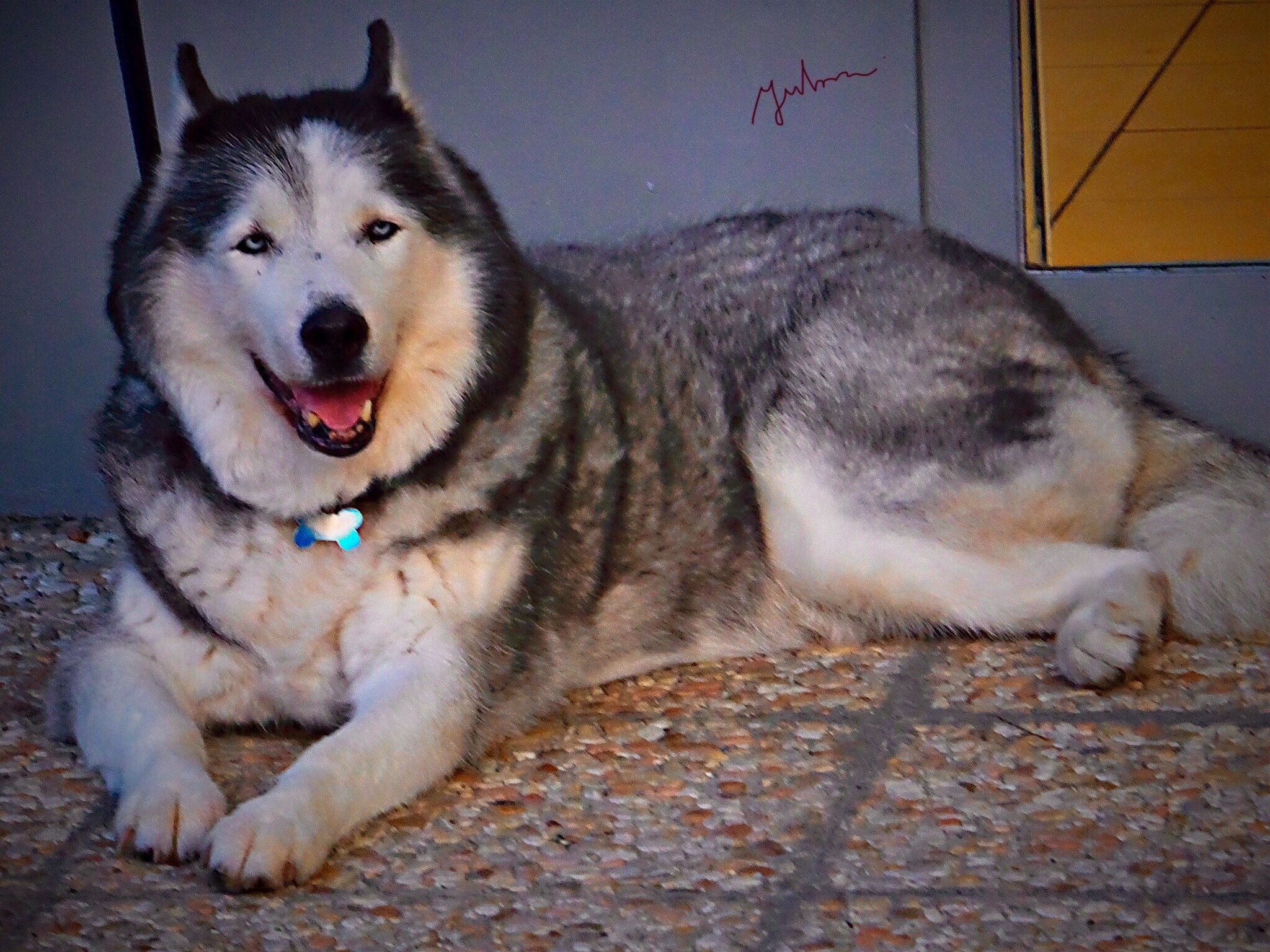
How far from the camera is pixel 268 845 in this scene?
9.09 ft

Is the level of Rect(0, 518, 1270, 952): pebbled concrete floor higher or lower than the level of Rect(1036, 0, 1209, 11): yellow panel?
lower

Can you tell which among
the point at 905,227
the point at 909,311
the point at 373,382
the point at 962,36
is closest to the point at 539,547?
the point at 373,382

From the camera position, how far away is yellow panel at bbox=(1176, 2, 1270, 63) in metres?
4.63

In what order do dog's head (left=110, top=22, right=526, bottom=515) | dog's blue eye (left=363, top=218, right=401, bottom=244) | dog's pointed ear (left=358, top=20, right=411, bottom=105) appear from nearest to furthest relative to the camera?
dog's head (left=110, top=22, right=526, bottom=515), dog's blue eye (left=363, top=218, right=401, bottom=244), dog's pointed ear (left=358, top=20, right=411, bottom=105)

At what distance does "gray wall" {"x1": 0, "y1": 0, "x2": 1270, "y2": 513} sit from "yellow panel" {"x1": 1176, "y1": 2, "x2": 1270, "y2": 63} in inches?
22.2

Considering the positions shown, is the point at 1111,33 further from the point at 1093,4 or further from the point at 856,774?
the point at 856,774

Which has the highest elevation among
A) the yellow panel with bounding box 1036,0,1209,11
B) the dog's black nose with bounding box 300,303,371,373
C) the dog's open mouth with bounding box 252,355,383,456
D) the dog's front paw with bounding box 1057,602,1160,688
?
the yellow panel with bounding box 1036,0,1209,11

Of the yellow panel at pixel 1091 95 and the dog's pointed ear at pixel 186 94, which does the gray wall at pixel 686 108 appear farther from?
the dog's pointed ear at pixel 186 94

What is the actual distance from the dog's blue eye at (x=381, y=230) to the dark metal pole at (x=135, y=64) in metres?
1.68

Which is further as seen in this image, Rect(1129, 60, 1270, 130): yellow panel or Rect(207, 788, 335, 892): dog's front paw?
Rect(1129, 60, 1270, 130): yellow panel

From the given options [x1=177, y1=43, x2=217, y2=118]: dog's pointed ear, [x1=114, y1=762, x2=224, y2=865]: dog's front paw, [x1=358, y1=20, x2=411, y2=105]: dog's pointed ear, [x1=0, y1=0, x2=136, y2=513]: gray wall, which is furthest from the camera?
[x1=0, y1=0, x2=136, y2=513]: gray wall

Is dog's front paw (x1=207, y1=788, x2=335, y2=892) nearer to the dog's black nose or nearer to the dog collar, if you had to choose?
the dog collar
